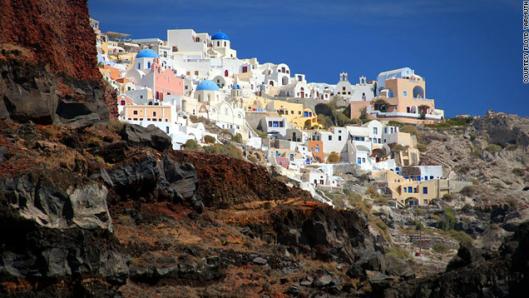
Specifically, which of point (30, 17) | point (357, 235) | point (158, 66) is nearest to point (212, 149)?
point (158, 66)

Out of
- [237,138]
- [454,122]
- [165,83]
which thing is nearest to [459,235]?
[237,138]

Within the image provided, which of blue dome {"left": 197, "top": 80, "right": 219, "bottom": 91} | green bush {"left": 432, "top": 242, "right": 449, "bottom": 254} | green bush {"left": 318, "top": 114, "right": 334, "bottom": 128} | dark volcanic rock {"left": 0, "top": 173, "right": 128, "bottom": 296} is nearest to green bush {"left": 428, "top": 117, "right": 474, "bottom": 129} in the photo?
green bush {"left": 318, "top": 114, "right": 334, "bottom": 128}

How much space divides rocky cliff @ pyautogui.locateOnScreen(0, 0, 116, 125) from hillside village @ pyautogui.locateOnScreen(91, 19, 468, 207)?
4120 cm

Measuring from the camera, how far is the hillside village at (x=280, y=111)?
347 feet

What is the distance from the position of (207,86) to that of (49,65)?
73.1 metres

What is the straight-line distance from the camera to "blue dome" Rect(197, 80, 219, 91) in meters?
121

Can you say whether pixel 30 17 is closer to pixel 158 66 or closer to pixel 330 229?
pixel 330 229

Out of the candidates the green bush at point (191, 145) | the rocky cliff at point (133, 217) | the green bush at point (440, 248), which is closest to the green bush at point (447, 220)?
the green bush at point (440, 248)

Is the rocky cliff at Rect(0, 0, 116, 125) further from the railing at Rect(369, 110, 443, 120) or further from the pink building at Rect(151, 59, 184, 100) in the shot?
the railing at Rect(369, 110, 443, 120)

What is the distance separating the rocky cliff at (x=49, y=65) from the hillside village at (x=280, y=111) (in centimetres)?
4120

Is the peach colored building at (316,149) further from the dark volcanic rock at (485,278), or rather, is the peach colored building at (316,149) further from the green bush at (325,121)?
the dark volcanic rock at (485,278)

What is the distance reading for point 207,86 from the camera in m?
122

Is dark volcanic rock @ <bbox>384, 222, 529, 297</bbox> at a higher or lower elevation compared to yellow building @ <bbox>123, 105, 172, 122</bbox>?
lower

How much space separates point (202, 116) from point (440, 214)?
69.8ft
